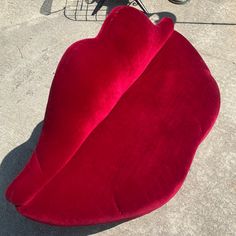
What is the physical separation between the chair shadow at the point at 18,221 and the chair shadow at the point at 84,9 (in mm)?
2233

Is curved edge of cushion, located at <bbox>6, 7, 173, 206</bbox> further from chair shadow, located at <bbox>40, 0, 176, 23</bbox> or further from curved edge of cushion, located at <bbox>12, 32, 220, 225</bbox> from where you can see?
chair shadow, located at <bbox>40, 0, 176, 23</bbox>

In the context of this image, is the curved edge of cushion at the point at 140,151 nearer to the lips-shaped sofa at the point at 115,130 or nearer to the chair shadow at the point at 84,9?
the lips-shaped sofa at the point at 115,130

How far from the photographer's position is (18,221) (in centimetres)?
360

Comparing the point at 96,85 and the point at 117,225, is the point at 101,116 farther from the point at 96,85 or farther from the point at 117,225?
the point at 117,225

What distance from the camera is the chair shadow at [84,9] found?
17.9 feet

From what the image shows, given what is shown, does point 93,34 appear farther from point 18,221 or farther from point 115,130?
point 18,221

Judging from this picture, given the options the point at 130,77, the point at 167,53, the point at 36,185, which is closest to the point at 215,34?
the point at 167,53

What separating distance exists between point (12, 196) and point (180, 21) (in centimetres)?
340

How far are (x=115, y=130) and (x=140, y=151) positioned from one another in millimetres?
282

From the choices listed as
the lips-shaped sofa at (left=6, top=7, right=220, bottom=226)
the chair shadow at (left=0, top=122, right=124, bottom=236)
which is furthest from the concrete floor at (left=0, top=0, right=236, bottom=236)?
the lips-shaped sofa at (left=6, top=7, right=220, bottom=226)

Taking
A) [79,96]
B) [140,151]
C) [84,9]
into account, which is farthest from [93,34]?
[140,151]

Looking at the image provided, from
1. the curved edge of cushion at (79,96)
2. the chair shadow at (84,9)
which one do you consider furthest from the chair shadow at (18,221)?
the chair shadow at (84,9)

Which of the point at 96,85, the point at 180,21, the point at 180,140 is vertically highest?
the point at 96,85

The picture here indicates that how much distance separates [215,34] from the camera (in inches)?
199
